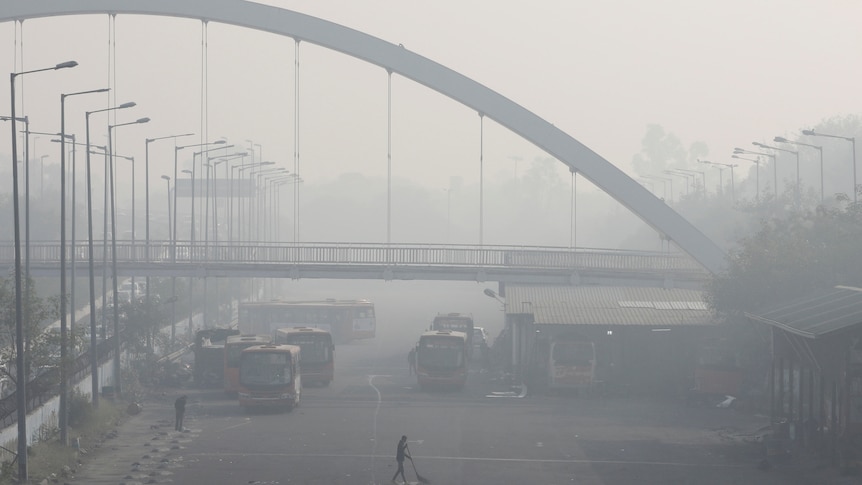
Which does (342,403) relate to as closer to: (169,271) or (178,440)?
(178,440)

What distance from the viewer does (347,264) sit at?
2574 inches

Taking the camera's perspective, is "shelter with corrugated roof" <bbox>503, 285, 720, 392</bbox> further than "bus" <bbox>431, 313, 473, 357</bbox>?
No

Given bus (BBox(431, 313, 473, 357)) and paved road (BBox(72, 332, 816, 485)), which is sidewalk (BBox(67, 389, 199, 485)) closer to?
paved road (BBox(72, 332, 816, 485))

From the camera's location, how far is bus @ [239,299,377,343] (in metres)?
84.3

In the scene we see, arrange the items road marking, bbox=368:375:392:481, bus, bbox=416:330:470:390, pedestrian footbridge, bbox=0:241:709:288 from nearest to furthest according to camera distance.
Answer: road marking, bbox=368:375:392:481 < bus, bbox=416:330:470:390 < pedestrian footbridge, bbox=0:241:709:288

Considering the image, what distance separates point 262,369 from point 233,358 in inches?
259

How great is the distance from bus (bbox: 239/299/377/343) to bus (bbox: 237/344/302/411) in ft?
114

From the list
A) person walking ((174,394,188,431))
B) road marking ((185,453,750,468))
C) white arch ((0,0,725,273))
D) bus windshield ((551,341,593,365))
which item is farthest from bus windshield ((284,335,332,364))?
road marking ((185,453,750,468))

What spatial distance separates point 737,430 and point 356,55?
28.6m

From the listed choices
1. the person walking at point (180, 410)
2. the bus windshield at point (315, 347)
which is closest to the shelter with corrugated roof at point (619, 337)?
the bus windshield at point (315, 347)

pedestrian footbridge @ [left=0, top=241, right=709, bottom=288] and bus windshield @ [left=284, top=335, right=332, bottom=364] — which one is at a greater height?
pedestrian footbridge @ [left=0, top=241, right=709, bottom=288]

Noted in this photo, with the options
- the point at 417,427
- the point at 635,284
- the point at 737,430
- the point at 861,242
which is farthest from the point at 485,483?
the point at 635,284

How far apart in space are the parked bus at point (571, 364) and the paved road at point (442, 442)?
0.82 meters

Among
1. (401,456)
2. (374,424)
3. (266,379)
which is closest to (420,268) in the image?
(266,379)
